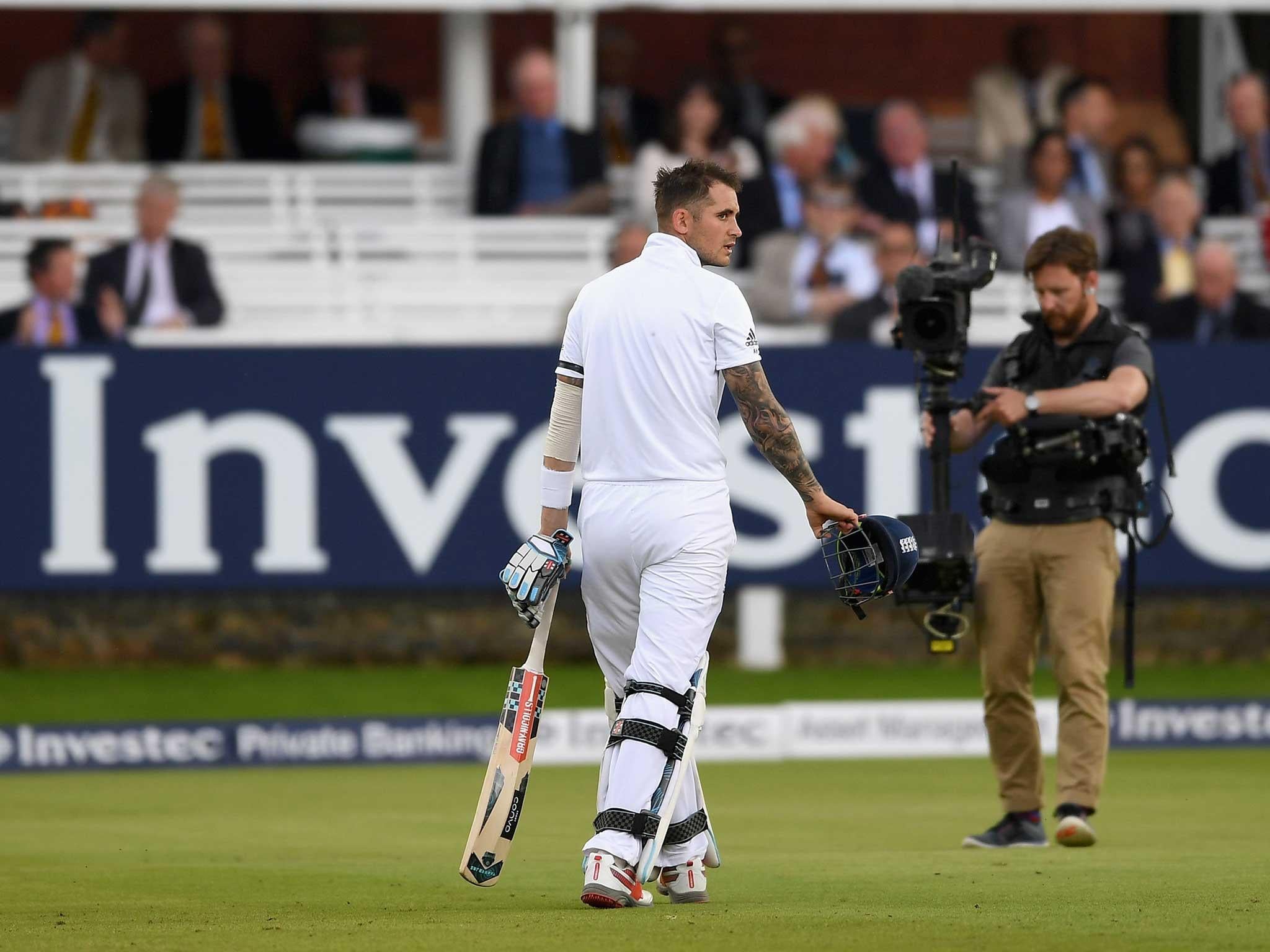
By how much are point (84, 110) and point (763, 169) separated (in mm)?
4935

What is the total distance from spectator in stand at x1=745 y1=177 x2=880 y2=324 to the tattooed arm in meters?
8.77

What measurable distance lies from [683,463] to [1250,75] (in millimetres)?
12082

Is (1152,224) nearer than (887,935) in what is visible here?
No

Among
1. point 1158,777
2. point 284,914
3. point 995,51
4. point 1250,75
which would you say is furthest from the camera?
point 995,51

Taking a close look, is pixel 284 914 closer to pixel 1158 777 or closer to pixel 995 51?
pixel 1158 777

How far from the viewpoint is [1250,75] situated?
18031mm

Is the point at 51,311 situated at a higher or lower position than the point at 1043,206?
lower

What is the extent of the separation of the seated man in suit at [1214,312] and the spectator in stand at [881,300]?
1730 mm

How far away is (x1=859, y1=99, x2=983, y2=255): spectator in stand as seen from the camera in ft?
55.3

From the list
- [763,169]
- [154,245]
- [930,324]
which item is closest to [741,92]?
[763,169]

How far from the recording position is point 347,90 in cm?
1802

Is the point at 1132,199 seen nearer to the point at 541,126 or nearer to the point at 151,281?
the point at 541,126

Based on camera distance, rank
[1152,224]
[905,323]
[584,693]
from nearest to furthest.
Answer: [905,323] < [584,693] < [1152,224]

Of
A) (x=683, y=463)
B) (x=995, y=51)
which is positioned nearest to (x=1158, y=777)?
(x=683, y=463)
